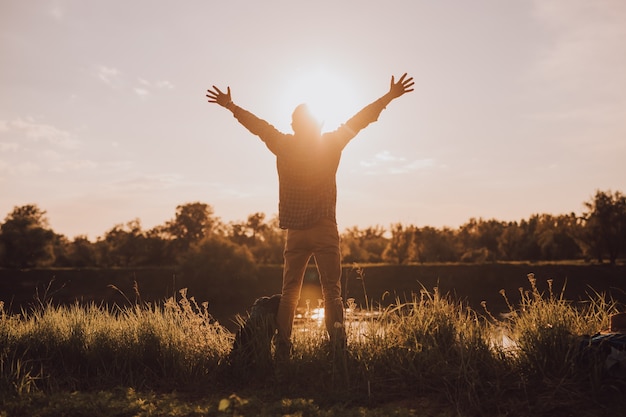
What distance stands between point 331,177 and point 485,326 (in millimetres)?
1946

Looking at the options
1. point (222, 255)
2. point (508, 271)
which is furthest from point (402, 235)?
point (222, 255)

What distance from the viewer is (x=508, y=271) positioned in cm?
4216

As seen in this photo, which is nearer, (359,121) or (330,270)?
(330,270)

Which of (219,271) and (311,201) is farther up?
(311,201)

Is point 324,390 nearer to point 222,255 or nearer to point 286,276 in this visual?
point 286,276

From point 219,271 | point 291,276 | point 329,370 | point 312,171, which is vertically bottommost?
point 219,271

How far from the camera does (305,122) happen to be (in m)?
4.96

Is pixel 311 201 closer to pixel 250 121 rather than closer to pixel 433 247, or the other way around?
pixel 250 121

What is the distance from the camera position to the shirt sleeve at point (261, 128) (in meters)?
5.10

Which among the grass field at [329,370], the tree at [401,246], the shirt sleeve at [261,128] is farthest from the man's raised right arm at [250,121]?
the tree at [401,246]

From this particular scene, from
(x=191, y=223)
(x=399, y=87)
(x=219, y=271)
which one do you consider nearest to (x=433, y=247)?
(x=219, y=271)

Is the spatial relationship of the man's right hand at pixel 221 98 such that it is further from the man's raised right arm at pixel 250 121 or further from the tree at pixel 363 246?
the tree at pixel 363 246

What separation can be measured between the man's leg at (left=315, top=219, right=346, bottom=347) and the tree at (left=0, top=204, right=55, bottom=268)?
57096 mm

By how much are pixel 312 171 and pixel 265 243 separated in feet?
185
